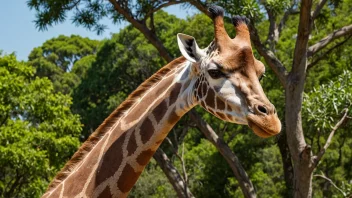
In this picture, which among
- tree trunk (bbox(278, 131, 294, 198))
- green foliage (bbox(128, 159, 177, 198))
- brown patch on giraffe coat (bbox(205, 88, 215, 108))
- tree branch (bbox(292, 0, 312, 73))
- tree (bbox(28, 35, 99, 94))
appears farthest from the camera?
tree (bbox(28, 35, 99, 94))

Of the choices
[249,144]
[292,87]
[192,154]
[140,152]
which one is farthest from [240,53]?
[192,154]

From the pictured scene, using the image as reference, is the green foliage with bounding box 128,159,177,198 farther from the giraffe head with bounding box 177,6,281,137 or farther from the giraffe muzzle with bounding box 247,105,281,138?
the giraffe muzzle with bounding box 247,105,281,138

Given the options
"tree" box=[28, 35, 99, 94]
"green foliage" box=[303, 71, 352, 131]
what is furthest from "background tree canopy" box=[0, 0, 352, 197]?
"tree" box=[28, 35, 99, 94]

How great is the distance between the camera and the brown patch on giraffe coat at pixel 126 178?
4.06 metres

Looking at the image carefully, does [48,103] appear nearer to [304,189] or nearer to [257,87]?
[304,189]

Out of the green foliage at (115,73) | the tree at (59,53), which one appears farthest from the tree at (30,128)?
the tree at (59,53)

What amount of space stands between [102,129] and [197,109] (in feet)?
50.3

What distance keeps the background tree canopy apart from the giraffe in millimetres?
6833

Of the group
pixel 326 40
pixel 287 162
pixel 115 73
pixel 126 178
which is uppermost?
pixel 126 178

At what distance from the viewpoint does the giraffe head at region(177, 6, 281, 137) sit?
3.72 meters

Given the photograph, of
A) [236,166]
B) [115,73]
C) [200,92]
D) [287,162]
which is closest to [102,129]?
[200,92]

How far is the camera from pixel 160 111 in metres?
4.16

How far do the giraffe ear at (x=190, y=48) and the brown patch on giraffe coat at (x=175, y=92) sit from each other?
230 mm

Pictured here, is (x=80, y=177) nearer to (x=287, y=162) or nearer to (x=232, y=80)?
(x=232, y=80)
